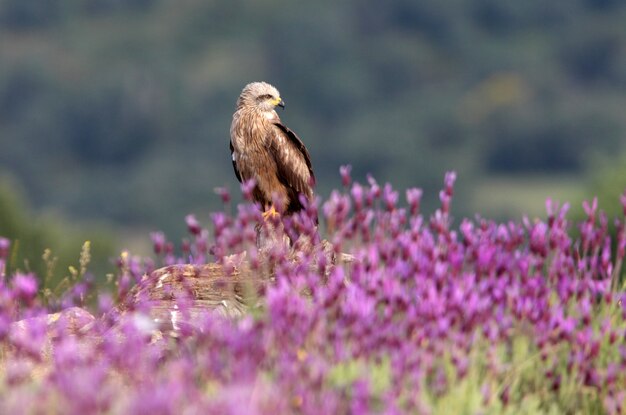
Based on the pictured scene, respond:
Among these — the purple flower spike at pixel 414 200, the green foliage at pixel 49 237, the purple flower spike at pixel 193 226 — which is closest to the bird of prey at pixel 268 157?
the purple flower spike at pixel 414 200

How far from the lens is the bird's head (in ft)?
48.1

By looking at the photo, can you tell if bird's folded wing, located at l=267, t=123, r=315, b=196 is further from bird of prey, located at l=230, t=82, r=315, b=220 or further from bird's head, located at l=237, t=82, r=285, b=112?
bird's head, located at l=237, t=82, r=285, b=112

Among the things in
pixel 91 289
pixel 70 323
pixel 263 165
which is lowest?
pixel 70 323

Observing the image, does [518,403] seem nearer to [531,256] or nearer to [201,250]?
[531,256]

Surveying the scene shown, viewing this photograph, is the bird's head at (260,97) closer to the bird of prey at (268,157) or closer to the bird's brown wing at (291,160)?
the bird of prey at (268,157)

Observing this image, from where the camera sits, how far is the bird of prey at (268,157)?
14.1 metres

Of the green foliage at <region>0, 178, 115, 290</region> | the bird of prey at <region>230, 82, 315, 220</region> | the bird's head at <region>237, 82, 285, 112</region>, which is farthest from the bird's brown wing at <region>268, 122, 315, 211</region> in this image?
the green foliage at <region>0, 178, 115, 290</region>

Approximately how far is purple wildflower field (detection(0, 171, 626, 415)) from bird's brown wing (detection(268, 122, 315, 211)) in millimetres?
5990

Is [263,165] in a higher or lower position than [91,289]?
higher

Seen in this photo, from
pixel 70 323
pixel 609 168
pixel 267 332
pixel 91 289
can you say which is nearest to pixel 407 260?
pixel 267 332

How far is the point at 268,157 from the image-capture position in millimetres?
14273

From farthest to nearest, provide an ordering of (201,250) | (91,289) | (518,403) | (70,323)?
(91,289) < (70,323) < (518,403) < (201,250)

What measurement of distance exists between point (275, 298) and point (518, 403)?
232 centimetres

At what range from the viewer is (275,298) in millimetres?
5828
